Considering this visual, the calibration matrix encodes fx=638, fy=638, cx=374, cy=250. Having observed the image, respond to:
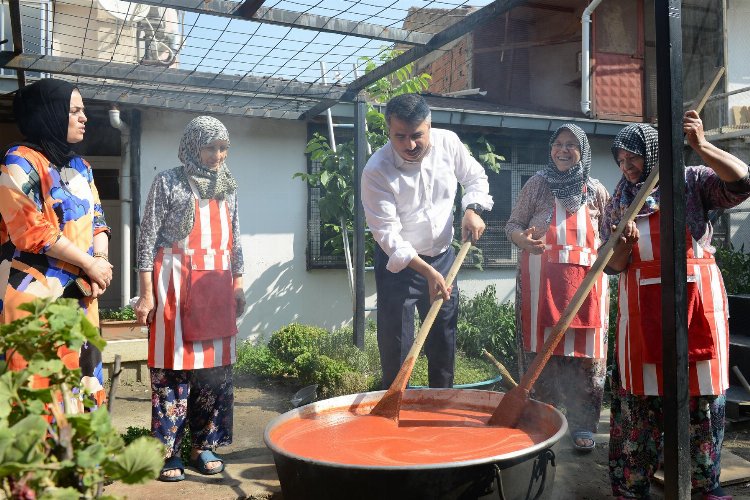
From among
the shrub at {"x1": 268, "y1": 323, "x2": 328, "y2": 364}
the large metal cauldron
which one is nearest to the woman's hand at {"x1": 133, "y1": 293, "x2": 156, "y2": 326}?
the large metal cauldron

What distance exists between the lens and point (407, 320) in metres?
3.74

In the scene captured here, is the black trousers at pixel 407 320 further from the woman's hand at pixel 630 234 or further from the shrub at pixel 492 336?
the shrub at pixel 492 336

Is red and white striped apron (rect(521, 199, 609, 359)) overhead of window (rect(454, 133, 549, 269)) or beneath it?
beneath

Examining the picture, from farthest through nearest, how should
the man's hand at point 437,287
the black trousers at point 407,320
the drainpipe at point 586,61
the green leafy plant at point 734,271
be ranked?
1. the drainpipe at point 586,61
2. the green leafy plant at point 734,271
3. the black trousers at point 407,320
4. the man's hand at point 437,287

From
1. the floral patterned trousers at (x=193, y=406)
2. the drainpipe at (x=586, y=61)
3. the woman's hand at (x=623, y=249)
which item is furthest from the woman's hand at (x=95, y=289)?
the drainpipe at (x=586, y=61)

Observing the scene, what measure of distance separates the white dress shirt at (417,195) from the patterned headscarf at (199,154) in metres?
0.87

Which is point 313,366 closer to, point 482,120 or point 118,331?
point 118,331

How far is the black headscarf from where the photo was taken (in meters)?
2.82

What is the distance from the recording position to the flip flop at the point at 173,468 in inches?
140

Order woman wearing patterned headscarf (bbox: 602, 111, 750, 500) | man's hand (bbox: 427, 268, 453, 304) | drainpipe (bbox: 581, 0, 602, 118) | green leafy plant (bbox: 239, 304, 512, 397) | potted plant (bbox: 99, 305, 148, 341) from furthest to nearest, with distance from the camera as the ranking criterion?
drainpipe (bbox: 581, 0, 602, 118)
potted plant (bbox: 99, 305, 148, 341)
green leafy plant (bbox: 239, 304, 512, 397)
man's hand (bbox: 427, 268, 453, 304)
woman wearing patterned headscarf (bbox: 602, 111, 750, 500)

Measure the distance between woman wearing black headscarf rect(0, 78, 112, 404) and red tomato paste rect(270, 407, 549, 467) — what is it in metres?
0.99

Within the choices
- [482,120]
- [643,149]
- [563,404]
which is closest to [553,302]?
[563,404]

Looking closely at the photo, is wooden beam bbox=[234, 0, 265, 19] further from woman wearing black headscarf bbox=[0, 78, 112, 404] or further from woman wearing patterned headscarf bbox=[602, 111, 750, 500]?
woman wearing patterned headscarf bbox=[602, 111, 750, 500]

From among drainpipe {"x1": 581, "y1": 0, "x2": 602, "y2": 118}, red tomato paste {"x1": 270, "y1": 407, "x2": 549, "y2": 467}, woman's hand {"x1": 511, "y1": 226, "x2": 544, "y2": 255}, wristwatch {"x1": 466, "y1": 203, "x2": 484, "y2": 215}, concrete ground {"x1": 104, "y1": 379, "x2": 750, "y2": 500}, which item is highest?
A: drainpipe {"x1": 581, "y1": 0, "x2": 602, "y2": 118}
